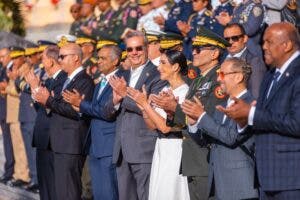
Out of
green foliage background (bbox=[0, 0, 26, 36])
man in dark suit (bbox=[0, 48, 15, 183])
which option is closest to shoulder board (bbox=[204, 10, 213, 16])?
man in dark suit (bbox=[0, 48, 15, 183])

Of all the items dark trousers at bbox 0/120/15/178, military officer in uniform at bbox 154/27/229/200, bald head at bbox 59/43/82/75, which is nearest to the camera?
military officer in uniform at bbox 154/27/229/200

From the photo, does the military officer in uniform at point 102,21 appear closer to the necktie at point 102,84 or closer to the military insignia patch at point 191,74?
the necktie at point 102,84

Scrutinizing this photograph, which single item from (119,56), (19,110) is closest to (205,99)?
(119,56)

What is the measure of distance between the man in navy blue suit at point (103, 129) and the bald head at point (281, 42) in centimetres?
329

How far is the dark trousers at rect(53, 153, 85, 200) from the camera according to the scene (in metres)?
10.9

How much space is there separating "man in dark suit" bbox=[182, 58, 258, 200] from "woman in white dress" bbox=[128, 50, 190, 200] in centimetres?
98

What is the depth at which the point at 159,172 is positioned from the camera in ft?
29.3

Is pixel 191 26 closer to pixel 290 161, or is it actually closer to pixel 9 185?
pixel 9 185

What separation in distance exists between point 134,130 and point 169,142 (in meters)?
0.69

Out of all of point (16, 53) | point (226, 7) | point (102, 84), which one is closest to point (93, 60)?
point (16, 53)

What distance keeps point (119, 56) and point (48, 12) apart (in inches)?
485

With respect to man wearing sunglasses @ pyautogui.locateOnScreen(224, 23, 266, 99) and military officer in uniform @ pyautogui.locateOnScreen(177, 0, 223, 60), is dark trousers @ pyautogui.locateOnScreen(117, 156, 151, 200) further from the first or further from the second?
military officer in uniform @ pyautogui.locateOnScreen(177, 0, 223, 60)

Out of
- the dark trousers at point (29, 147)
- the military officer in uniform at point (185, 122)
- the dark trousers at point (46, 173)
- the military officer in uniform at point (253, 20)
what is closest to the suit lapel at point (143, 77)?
the military officer in uniform at point (185, 122)

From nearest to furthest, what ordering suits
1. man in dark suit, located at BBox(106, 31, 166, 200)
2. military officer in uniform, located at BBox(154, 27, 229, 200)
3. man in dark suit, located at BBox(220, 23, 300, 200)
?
man in dark suit, located at BBox(220, 23, 300, 200) < military officer in uniform, located at BBox(154, 27, 229, 200) < man in dark suit, located at BBox(106, 31, 166, 200)
